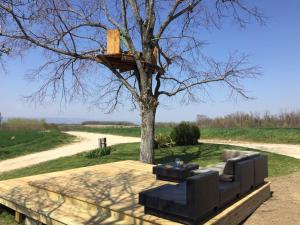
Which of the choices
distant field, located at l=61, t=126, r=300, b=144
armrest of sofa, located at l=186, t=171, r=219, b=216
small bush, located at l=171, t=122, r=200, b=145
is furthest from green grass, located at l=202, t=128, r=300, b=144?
armrest of sofa, located at l=186, t=171, r=219, b=216

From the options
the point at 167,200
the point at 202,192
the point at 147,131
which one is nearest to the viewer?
the point at 202,192

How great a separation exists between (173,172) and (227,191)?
2.13 meters

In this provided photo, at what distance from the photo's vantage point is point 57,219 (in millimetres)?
5172

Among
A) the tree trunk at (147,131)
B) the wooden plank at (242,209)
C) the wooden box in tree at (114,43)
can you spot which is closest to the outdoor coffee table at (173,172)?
the wooden plank at (242,209)

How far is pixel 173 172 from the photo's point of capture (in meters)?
7.46

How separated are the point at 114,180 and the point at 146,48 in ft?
16.5

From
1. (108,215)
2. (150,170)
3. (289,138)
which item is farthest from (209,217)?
(289,138)

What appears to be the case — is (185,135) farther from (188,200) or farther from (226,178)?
(188,200)

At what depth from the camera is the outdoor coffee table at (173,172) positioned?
7.38 metres

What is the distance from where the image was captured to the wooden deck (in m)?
5.10

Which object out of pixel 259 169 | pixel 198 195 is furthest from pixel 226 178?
pixel 198 195

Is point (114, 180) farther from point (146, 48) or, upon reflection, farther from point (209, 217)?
point (146, 48)

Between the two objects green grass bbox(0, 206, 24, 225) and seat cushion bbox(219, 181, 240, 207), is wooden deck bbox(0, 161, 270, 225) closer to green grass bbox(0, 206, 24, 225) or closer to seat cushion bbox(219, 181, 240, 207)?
seat cushion bbox(219, 181, 240, 207)

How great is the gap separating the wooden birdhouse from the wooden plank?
17.4 feet
